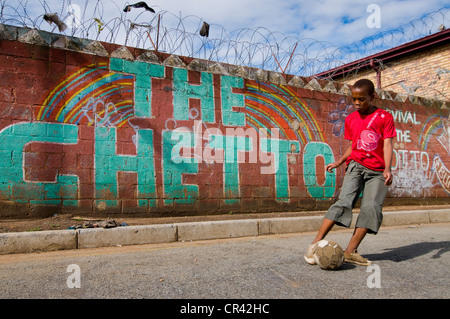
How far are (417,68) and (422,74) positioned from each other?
381mm

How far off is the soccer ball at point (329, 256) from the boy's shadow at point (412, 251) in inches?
27.5

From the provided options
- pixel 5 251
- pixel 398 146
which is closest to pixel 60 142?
pixel 5 251

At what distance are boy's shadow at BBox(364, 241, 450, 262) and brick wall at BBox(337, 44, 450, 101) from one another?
832 centimetres

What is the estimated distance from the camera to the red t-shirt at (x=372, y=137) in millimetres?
3391

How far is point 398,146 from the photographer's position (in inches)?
353

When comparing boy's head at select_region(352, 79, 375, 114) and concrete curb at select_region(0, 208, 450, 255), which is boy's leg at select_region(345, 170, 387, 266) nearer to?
boy's head at select_region(352, 79, 375, 114)

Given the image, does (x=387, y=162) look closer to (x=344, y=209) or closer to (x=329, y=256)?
(x=344, y=209)

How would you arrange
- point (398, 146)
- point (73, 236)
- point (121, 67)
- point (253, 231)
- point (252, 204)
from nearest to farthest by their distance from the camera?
point (73, 236) → point (253, 231) → point (121, 67) → point (252, 204) → point (398, 146)

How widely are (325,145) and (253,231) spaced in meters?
3.23

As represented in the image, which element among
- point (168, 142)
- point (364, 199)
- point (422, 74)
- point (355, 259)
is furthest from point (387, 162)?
point (422, 74)

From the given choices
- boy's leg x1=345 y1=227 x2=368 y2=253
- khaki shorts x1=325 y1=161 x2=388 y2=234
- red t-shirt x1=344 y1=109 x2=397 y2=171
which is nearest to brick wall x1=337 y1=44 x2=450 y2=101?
red t-shirt x1=344 y1=109 x2=397 y2=171

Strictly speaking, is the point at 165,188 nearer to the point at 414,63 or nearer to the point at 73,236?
the point at 73,236

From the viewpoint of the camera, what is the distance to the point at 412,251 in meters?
3.98

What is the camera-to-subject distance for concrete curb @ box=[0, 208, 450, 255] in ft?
14.2
